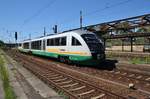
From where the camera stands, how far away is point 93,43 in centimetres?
1855

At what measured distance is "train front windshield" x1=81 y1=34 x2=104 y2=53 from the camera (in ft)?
59.5

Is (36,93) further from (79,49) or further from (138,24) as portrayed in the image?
(138,24)

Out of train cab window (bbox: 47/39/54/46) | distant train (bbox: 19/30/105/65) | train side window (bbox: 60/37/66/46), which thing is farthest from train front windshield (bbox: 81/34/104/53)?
train cab window (bbox: 47/39/54/46)

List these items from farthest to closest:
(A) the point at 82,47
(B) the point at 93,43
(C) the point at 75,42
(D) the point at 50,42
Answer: (D) the point at 50,42, (C) the point at 75,42, (B) the point at 93,43, (A) the point at 82,47

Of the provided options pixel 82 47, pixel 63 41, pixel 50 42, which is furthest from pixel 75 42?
pixel 50 42

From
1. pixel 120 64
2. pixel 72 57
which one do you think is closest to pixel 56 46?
pixel 72 57

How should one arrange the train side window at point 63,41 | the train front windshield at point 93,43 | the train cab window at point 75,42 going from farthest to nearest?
the train side window at point 63,41
the train cab window at point 75,42
the train front windshield at point 93,43

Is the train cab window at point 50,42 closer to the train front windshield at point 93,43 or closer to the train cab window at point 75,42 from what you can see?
the train cab window at point 75,42

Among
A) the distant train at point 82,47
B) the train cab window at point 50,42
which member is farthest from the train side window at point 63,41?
the train cab window at point 50,42

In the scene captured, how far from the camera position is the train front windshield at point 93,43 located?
18141 millimetres

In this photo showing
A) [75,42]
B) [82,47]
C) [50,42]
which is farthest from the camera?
[50,42]

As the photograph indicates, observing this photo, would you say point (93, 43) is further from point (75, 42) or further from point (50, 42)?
point (50, 42)

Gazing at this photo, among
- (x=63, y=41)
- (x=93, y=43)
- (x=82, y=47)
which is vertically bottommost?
(x=82, y=47)

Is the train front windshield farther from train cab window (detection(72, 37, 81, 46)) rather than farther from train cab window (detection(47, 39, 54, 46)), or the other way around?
train cab window (detection(47, 39, 54, 46))
